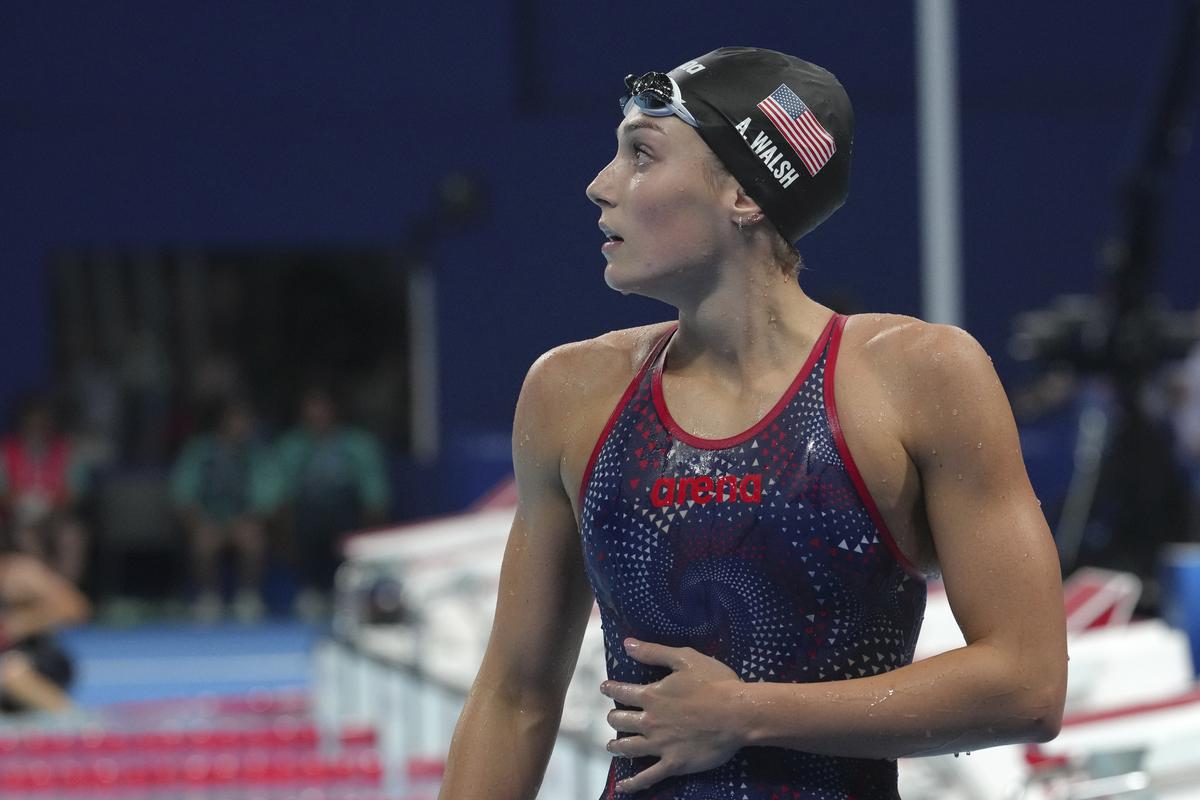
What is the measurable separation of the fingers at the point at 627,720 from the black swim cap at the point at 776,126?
483 millimetres

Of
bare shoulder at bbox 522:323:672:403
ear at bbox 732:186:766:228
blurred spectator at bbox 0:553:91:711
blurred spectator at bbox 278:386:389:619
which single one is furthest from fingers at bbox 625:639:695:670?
blurred spectator at bbox 278:386:389:619

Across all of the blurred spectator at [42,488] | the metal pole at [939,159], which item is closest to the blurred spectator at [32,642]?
the blurred spectator at [42,488]

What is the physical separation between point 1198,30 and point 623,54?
18.8ft

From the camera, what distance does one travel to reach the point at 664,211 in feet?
5.66

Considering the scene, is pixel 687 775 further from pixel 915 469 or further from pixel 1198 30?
pixel 1198 30

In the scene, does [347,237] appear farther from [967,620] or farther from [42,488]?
[967,620]

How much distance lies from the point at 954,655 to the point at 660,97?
1.93 feet

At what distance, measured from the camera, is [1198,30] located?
8.12 metres

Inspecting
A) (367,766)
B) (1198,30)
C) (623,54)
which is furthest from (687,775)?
(623,54)

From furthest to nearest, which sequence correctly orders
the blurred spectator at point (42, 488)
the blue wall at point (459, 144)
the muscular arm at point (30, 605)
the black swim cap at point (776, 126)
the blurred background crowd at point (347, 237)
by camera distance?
the blue wall at point (459, 144)
the blurred background crowd at point (347, 237)
the blurred spectator at point (42, 488)
the muscular arm at point (30, 605)
the black swim cap at point (776, 126)

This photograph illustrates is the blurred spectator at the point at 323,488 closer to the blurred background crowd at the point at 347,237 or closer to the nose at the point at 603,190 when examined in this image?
the blurred background crowd at the point at 347,237

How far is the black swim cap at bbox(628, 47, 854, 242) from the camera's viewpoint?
1.72 metres

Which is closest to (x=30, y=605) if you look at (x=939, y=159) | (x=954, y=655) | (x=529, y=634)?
(x=939, y=159)

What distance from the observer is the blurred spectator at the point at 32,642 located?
8.34 m
